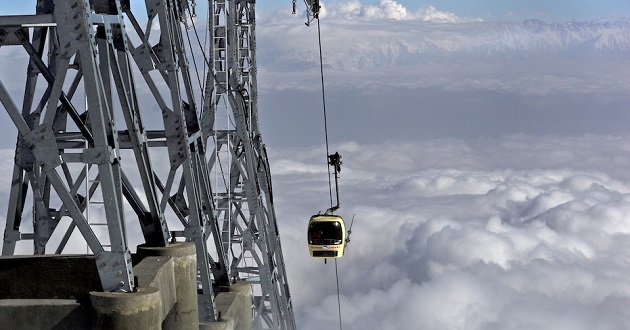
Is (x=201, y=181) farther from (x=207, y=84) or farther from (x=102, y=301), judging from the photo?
(x=207, y=84)

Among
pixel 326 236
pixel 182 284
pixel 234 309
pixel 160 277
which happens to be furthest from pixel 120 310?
pixel 326 236

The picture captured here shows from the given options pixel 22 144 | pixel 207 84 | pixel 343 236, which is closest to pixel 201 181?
pixel 22 144

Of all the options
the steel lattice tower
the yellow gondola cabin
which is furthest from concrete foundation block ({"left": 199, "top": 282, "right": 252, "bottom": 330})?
the yellow gondola cabin

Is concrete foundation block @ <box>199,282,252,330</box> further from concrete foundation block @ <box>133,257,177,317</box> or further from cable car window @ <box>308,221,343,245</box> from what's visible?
cable car window @ <box>308,221,343,245</box>

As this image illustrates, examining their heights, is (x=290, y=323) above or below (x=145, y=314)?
below

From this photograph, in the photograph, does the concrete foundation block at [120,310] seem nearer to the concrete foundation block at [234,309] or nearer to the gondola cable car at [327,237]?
the concrete foundation block at [234,309]

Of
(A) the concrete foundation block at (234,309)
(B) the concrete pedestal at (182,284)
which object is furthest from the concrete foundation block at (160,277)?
(A) the concrete foundation block at (234,309)
